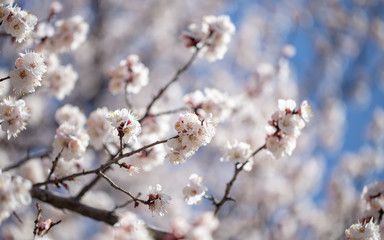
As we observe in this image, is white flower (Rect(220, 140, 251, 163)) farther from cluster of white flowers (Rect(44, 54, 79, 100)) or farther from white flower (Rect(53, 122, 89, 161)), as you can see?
cluster of white flowers (Rect(44, 54, 79, 100))

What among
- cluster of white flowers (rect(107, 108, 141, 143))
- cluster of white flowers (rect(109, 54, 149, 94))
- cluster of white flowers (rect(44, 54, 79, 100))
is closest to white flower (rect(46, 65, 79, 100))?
cluster of white flowers (rect(44, 54, 79, 100))

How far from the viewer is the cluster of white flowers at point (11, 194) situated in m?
1.53

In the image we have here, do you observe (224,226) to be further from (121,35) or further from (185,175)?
(121,35)

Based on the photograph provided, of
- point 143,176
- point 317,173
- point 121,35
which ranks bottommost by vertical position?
point 317,173

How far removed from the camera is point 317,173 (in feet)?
25.6

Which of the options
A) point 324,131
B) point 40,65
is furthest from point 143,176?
point 40,65

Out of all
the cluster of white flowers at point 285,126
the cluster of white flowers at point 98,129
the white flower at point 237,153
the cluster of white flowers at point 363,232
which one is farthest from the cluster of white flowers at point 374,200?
the cluster of white flowers at point 98,129

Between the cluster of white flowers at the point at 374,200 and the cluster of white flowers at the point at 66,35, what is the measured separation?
117 inches

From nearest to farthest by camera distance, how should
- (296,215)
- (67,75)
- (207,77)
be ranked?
(67,75) → (296,215) → (207,77)

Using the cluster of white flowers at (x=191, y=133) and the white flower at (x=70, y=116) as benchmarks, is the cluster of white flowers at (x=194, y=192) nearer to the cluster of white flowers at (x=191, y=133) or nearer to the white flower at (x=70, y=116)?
the cluster of white flowers at (x=191, y=133)

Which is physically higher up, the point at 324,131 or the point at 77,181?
the point at 324,131

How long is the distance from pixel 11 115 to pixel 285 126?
178cm

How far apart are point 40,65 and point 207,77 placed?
875cm

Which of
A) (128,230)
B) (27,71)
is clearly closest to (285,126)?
(128,230)
